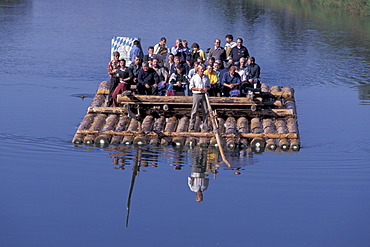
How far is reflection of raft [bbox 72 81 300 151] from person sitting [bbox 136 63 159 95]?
70 cm

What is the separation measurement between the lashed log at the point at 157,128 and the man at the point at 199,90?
1.04 metres

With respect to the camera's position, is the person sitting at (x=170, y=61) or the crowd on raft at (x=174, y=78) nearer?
the crowd on raft at (x=174, y=78)

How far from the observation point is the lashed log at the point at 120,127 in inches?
1013

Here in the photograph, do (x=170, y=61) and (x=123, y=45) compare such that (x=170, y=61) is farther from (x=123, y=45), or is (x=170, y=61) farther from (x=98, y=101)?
(x=123, y=45)

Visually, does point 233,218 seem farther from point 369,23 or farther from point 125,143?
point 369,23

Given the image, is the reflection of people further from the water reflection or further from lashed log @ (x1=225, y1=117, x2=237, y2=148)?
the water reflection

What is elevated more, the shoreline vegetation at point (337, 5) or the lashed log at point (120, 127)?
the shoreline vegetation at point (337, 5)

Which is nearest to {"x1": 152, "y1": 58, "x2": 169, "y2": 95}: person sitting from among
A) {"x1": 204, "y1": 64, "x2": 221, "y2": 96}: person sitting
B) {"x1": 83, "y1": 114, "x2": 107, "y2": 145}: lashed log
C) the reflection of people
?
{"x1": 204, "y1": 64, "x2": 221, "y2": 96}: person sitting

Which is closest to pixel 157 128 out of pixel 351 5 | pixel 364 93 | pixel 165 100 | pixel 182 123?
pixel 182 123

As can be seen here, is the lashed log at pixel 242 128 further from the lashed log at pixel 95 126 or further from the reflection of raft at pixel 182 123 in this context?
the lashed log at pixel 95 126

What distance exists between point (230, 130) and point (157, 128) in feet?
8.01

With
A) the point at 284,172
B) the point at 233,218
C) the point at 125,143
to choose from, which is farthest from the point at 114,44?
the point at 233,218

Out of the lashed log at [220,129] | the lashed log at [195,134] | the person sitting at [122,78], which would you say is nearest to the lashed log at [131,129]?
the lashed log at [195,134]

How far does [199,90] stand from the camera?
84.9 feet
